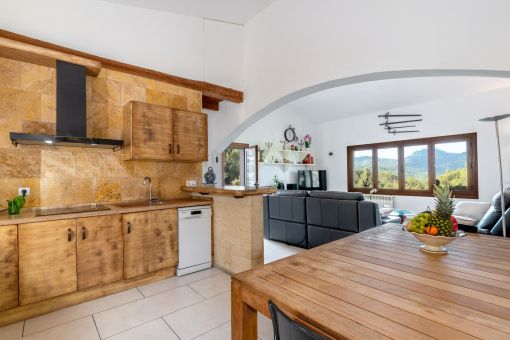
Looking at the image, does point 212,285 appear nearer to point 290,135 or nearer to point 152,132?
point 152,132

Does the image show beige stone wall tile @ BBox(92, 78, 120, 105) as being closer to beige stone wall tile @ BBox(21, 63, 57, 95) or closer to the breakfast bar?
beige stone wall tile @ BBox(21, 63, 57, 95)

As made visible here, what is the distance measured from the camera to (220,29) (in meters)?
4.00

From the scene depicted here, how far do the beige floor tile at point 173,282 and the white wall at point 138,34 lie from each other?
111 inches

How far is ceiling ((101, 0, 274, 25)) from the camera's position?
334 cm

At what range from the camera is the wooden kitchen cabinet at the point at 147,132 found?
9.89ft

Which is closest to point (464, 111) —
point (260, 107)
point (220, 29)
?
point (260, 107)

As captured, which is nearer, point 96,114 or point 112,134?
point 96,114

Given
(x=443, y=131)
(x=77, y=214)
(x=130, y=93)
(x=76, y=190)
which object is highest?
(x=130, y=93)

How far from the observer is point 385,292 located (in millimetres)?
982

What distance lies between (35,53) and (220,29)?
8.16 feet

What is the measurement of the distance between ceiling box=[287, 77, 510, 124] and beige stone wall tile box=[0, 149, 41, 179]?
18.9 ft

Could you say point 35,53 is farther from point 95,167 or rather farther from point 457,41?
point 457,41

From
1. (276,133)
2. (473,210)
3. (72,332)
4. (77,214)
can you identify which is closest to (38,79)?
(77,214)

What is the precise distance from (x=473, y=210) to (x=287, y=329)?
529 cm
